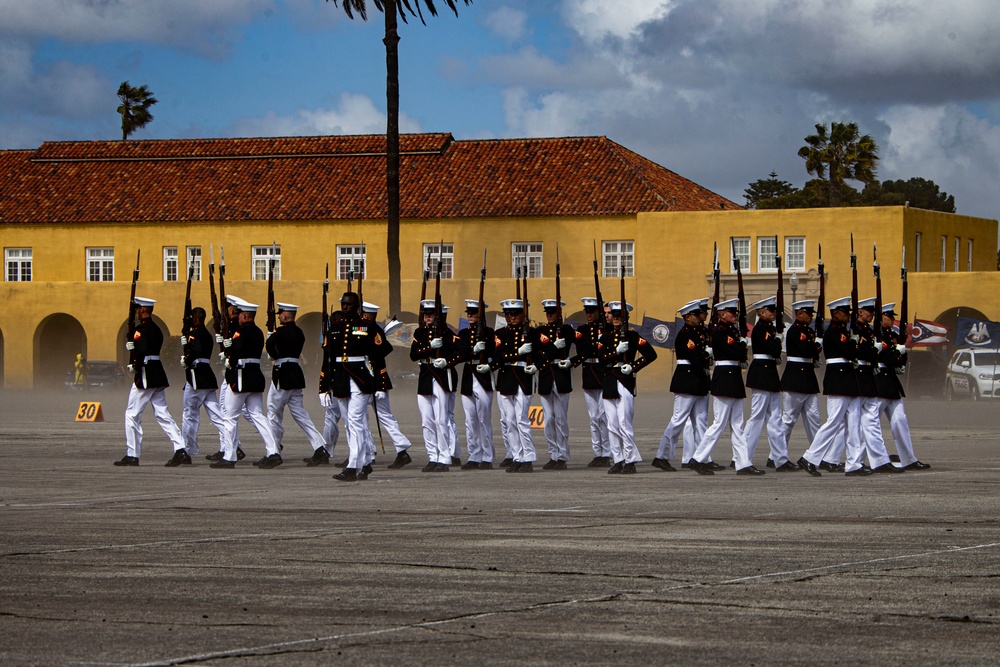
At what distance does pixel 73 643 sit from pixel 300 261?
49.4 m

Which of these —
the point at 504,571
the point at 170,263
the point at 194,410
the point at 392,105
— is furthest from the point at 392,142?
the point at 504,571

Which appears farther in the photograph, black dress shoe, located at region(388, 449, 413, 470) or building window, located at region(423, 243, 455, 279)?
building window, located at region(423, 243, 455, 279)

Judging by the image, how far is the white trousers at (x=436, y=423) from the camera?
659 inches

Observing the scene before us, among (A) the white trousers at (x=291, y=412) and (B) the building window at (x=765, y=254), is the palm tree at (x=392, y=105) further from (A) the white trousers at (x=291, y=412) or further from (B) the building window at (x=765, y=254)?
(A) the white trousers at (x=291, y=412)

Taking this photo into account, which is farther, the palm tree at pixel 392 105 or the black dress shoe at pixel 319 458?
the palm tree at pixel 392 105

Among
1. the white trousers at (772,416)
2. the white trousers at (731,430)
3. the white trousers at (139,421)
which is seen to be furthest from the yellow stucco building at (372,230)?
→ the white trousers at (731,430)

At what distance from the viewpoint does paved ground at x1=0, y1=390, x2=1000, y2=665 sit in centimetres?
684

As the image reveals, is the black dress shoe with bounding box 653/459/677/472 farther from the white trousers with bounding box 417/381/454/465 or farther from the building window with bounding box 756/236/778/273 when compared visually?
the building window with bounding box 756/236/778/273

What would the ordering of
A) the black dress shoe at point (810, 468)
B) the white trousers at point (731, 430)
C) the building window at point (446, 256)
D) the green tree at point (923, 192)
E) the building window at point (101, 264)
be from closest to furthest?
the black dress shoe at point (810, 468)
the white trousers at point (731, 430)
the building window at point (446, 256)
the building window at point (101, 264)
the green tree at point (923, 192)

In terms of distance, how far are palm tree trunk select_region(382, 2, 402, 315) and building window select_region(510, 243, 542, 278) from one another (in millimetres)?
7788

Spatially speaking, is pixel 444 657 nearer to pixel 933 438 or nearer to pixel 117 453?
pixel 117 453

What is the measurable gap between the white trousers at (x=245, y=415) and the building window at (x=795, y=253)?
1352 inches

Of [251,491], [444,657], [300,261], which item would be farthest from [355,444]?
[300,261]

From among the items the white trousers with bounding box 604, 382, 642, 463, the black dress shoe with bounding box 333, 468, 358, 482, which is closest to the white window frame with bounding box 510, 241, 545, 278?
the white trousers with bounding box 604, 382, 642, 463
